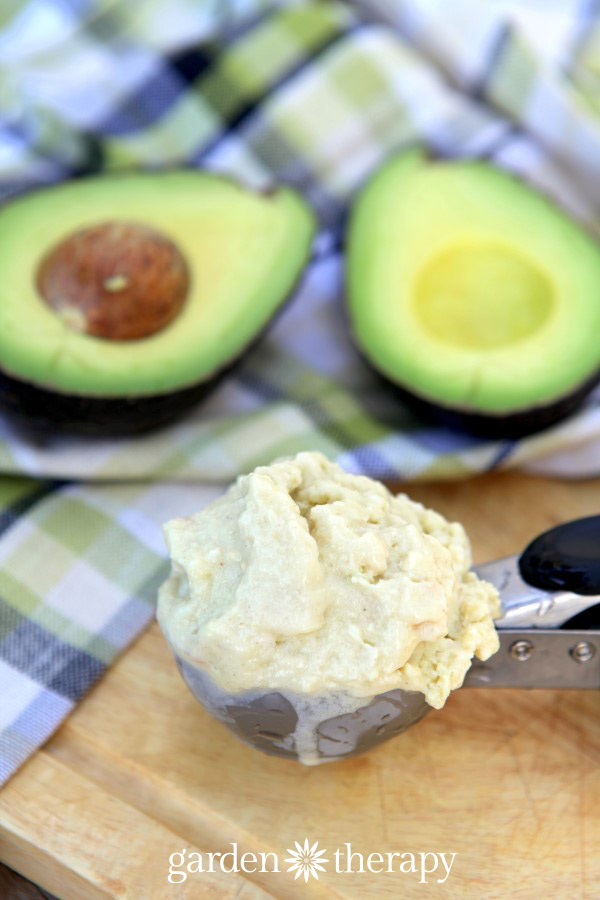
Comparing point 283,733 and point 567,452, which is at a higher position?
point 283,733

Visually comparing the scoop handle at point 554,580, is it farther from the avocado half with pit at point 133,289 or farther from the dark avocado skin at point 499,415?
the avocado half with pit at point 133,289

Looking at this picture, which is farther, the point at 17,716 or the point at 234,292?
the point at 234,292

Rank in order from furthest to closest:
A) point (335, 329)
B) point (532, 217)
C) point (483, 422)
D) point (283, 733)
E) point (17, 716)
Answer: point (335, 329)
point (532, 217)
point (483, 422)
point (17, 716)
point (283, 733)

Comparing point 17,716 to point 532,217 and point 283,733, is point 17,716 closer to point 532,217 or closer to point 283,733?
point 283,733

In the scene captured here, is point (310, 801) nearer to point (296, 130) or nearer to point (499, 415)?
point (499, 415)

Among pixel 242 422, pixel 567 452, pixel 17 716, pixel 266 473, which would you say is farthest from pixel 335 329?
pixel 17 716
